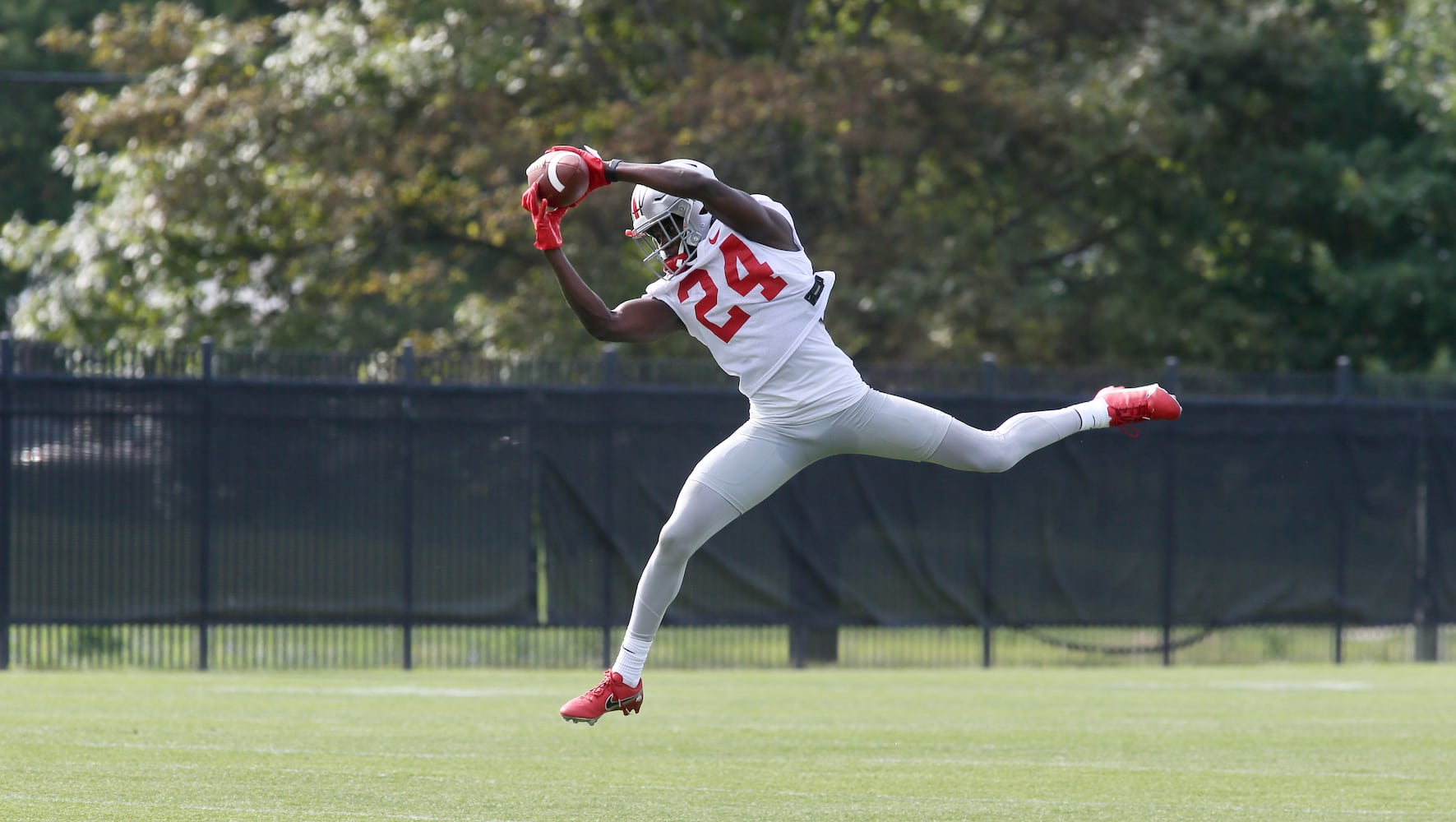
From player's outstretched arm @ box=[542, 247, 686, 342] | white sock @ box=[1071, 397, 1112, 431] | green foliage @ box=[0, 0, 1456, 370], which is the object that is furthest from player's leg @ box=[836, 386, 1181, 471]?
green foliage @ box=[0, 0, 1456, 370]

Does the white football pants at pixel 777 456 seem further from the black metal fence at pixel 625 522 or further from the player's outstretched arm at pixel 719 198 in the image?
the black metal fence at pixel 625 522

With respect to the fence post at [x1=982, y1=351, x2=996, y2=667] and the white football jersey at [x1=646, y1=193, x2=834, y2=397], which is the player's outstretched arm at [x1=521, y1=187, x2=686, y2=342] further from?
the fence post at [x1=982, y1=351, x2=996, y2=667]

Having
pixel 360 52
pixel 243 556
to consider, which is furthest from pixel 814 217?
pixel 243 556

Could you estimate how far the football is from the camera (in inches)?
258

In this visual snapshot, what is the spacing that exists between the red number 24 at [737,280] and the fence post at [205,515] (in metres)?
7.98

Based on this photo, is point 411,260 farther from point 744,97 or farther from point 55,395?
point 55,395

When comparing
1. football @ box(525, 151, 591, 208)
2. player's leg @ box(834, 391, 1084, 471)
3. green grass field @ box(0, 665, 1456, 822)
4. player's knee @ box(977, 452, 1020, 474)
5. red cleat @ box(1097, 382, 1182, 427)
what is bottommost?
green grass field @ box(0, 665, 1456, 822)

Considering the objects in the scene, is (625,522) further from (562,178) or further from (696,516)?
(562,178)

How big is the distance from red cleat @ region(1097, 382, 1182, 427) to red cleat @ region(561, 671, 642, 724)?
2351mm

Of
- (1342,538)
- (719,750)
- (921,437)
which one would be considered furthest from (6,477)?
(1342,538)

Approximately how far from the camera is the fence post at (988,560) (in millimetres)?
15383

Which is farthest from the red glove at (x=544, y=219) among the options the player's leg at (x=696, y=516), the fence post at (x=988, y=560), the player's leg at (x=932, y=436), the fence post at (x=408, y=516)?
the fence post at (x=988, y=560)

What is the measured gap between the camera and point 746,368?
275 inches

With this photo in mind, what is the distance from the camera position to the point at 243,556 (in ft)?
45.4
